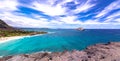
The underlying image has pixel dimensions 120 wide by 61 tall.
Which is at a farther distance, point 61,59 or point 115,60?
point 61,59

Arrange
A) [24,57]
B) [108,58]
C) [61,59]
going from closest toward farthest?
[108,58]
[61,59]
[24,57]

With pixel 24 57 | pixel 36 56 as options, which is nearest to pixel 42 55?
pixel 36 56

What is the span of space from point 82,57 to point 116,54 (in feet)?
19.4

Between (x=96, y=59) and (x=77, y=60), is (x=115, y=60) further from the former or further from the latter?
(x=77, y=60)

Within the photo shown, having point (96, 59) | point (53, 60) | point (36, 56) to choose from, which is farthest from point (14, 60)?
point (96, 59)

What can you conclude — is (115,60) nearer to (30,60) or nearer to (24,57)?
(30,60)

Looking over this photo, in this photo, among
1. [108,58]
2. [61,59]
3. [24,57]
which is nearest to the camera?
[108,58]

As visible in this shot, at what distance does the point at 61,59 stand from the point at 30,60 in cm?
563

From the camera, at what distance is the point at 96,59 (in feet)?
88.6

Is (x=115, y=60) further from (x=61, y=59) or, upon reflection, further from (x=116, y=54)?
(x=61, y=59)

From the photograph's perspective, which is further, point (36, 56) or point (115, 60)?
point (36, 56)

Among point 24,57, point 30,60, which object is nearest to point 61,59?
point 30,60

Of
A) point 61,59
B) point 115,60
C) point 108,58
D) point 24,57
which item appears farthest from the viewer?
point 24,57

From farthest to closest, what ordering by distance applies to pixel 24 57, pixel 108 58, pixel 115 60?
1. pixel 24 57
2. pixel 108 58
3. pixel 115 60
